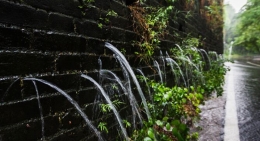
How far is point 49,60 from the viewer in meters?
1.82

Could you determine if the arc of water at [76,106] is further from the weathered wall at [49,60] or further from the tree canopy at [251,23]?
the tree canopy at [251,23]

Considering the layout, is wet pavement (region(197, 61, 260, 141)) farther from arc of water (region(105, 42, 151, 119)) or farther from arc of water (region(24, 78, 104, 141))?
arc of water (region(24, 78, 104, 141))

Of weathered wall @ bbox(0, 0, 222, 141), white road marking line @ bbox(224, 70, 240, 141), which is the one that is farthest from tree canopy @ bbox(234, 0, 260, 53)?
weathered wall @ bbox(0, 0, 222, 141)

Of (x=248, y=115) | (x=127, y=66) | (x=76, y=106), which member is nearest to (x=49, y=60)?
(x=76, y=106)

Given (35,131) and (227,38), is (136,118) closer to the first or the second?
(35,131)

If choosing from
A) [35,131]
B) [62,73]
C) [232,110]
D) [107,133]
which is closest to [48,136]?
[35,131]

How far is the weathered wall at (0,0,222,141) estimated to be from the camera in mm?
1505

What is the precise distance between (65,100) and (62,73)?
0.25m

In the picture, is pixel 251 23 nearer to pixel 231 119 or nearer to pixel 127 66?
pixel 231 119

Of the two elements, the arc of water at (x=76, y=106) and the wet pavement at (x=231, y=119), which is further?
the wet pavement at (x=231, y=119)

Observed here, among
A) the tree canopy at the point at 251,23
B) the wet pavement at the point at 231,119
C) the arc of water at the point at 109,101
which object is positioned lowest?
the wet pavement at the point at 231,119

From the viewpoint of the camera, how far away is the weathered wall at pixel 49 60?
1.50 meters

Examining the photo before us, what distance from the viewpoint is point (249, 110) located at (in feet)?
14.0

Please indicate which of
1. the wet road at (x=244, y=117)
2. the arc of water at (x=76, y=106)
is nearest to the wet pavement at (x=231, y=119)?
the wet road at (x=244, y=117)
